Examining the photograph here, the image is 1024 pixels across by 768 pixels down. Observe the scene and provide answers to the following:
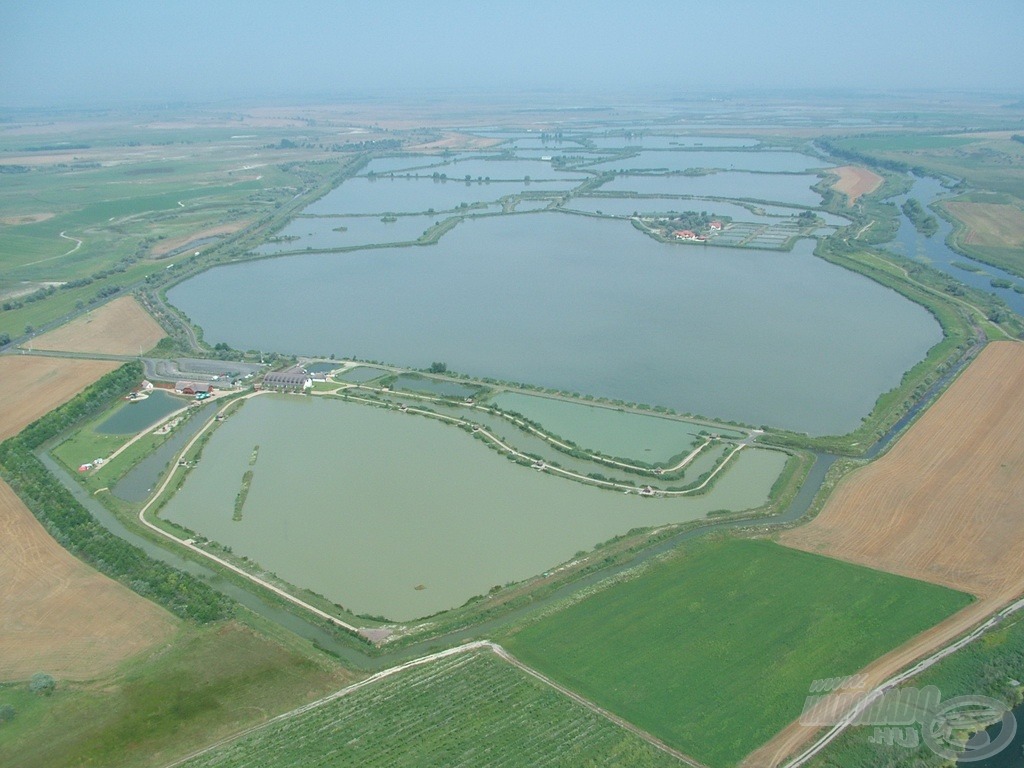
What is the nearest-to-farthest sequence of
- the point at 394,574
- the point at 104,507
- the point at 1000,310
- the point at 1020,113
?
the point at 394,574
the point at 104,507
the point at 1000,310
the point at 1020,113

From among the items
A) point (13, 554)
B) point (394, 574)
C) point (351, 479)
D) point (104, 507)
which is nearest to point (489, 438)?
point (351, 479)

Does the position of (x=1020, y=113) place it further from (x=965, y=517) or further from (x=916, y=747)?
(x=916, y=747)

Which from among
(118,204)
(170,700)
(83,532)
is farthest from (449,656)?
(118,204)

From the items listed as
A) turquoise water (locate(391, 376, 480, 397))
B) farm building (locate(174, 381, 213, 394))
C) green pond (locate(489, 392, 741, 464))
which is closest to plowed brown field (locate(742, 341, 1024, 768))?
green pond (locate(489, 392, 741, 464))

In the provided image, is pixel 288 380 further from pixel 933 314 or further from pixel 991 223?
pixel 991 223

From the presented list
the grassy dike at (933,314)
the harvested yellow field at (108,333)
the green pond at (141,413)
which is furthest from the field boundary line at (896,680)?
the harvested yellow field at (108,333)

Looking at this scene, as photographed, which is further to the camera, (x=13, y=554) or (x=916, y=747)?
(x=13, y=554)
